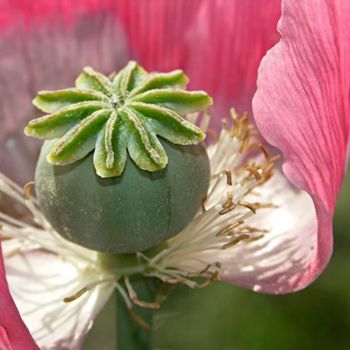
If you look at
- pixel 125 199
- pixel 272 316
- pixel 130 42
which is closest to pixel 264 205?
pixel 125 199

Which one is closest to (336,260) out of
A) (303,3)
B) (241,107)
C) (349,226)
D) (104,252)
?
(349,226)

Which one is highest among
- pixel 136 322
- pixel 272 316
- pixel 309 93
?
pixel 309 93

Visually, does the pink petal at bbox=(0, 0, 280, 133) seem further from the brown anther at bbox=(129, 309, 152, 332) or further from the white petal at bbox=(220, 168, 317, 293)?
the brown anther at bbox=(129, 309, 152, 332)

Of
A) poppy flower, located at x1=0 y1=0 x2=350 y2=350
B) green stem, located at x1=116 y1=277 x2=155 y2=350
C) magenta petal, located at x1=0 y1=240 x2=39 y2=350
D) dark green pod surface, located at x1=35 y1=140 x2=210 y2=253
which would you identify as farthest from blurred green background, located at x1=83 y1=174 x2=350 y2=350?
magenta petal, located at x1=0 y1=240 x2=39 y2=350

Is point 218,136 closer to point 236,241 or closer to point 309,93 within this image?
point 236,241

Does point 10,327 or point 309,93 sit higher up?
point 309,93

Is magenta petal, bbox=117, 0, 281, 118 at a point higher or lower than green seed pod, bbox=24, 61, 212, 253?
higher
